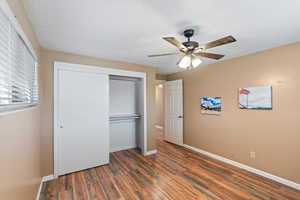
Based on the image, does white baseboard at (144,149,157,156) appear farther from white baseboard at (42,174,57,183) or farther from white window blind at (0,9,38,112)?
white window blind at (0,9,38,112)

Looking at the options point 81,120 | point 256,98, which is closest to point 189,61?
point 256,98

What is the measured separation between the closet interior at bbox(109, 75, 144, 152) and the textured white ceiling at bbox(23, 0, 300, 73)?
165 centimetres

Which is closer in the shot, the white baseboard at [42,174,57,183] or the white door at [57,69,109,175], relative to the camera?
the white baseboard at [42,174,57,183]

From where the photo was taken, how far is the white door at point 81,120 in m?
2.63

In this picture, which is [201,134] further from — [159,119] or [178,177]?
[159,119]

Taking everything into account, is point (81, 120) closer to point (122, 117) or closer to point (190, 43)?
point (122, 117)

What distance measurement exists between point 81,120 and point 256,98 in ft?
11.4

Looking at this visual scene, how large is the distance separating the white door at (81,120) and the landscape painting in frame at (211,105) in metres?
2.46

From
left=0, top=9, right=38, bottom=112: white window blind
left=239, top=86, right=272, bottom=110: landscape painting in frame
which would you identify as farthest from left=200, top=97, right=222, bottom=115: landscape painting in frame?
left=0, top=9, right=38, bottom=112: white window blind

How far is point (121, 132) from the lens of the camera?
13.3 ft

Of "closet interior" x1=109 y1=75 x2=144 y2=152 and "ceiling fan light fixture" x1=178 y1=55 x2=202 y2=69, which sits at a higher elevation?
"ceiling fan light fixture" x1=178 y1=55 x2=202 y2=69

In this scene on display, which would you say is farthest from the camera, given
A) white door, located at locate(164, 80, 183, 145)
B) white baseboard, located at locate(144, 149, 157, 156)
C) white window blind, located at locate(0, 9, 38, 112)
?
white door, located at locate(164, 80, 183, 145)

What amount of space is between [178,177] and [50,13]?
3.07 metres

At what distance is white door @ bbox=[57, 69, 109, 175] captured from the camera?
8.63 feet
